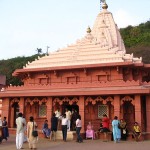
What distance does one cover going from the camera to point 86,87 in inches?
676

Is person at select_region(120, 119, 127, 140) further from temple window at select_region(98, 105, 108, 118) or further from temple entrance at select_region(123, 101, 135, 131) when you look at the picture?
temple window at select_region(98, 105, 108, 118)

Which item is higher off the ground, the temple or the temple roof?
the temple roof

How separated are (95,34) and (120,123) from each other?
507 inches

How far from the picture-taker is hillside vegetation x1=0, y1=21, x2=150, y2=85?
183 ft

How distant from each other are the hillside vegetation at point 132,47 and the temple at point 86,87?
32.1 metres

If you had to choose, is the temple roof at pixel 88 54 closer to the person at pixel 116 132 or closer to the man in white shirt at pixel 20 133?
the person at pixel 116 132

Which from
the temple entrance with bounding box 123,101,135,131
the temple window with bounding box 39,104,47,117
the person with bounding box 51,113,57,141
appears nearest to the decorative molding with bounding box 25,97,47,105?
the temple window with bounding box 39,104,47,117

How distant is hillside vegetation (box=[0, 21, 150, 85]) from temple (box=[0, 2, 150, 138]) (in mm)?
32080

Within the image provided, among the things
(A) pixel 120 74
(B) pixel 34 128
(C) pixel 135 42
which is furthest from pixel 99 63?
(C) pixel 135 42

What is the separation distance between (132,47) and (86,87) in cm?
4478

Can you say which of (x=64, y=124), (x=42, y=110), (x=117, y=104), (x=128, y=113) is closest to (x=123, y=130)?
(x=117, y=104)

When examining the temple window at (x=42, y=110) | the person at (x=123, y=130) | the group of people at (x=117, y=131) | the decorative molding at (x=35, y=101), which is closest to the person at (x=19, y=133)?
the group of people at (x=117, y=131)

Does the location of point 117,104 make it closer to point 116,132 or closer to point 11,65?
point 116,132

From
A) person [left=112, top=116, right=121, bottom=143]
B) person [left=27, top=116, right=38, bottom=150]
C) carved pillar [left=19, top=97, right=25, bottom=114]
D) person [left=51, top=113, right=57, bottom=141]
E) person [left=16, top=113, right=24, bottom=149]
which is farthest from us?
carved pillar [left=19, top=97, right=25, bottom=114]
